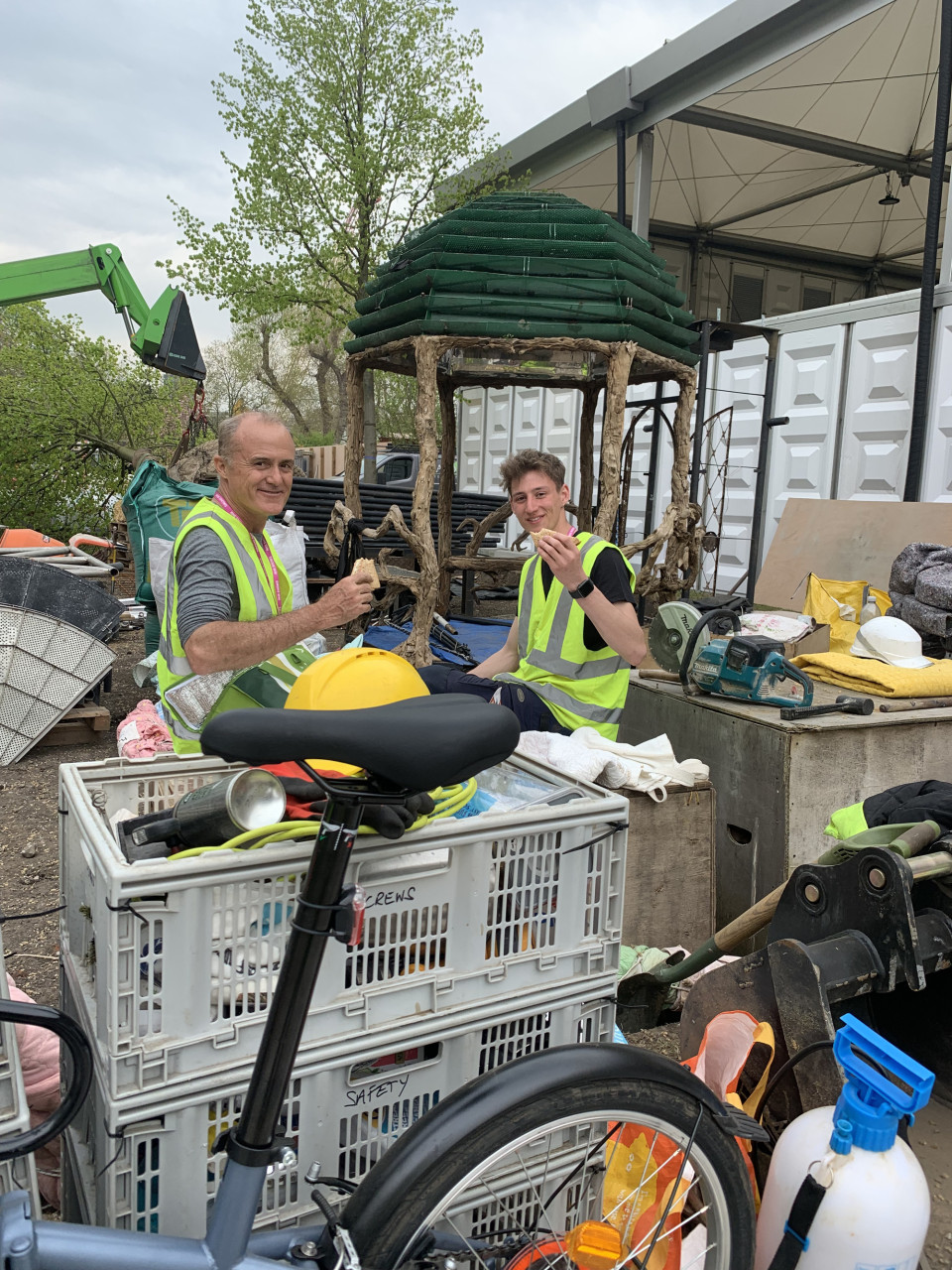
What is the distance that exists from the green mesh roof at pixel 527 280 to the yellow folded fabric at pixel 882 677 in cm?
267

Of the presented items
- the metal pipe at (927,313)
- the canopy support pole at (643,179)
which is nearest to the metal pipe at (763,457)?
the metal pipe at (927,313)

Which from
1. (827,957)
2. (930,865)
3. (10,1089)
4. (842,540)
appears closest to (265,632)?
(10,1089)

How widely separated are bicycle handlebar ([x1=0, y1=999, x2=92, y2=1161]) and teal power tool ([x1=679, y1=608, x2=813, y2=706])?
8.85 feet

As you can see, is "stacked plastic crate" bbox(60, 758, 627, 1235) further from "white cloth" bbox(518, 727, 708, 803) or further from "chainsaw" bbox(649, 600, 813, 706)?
"chainsaw" bbox(649, 600, 813, 706)

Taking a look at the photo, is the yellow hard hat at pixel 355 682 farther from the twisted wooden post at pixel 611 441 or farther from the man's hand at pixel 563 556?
the twisted wooden post at pixel 611 441

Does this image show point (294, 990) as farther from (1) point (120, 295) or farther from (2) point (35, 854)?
(1) point (120, 295)

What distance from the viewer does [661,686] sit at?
12.2 feet

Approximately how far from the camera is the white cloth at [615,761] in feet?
8.58

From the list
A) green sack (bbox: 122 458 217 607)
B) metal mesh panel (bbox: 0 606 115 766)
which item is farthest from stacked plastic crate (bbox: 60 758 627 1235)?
green sack (bbox: 122 458 217 607)

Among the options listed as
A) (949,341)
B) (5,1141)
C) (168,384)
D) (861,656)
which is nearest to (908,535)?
(949,341)

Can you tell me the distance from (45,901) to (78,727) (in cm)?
211

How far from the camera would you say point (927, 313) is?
716 centimetres

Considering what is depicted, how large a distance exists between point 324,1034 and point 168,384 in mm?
11949

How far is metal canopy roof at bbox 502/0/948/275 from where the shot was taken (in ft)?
30.4
